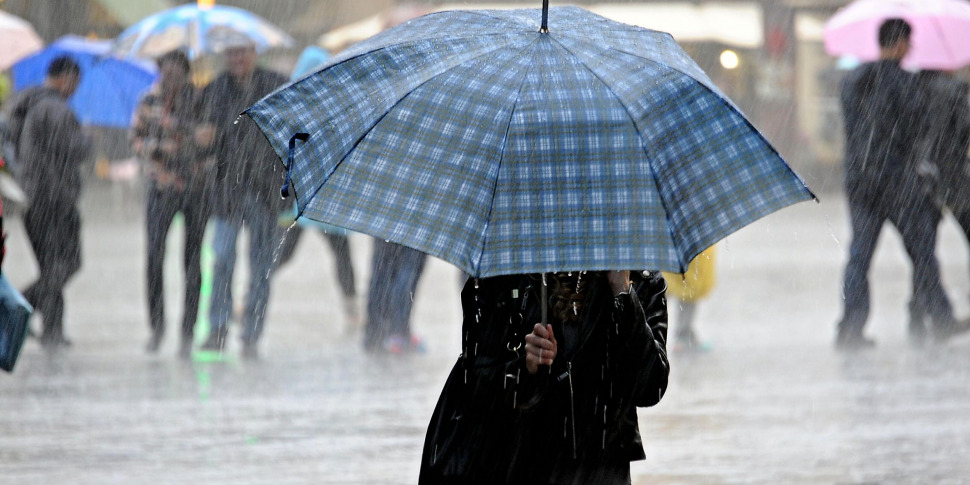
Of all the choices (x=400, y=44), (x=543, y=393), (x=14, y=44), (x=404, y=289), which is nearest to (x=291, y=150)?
(x=400, y=44)

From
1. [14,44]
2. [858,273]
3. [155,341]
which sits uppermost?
[14,44]

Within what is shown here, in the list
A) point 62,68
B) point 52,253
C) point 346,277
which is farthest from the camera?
point 346,277

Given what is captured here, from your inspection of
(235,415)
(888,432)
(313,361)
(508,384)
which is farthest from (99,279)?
(508,384)

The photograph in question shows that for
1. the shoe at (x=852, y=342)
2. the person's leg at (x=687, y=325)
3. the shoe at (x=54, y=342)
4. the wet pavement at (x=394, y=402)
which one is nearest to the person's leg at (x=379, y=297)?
the wet pavement at (x=394, y=402)

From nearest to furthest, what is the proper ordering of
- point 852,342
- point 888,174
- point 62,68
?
point 852,342, point 888,174, point 62,68

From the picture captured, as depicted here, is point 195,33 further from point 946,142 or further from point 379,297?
point 946,142

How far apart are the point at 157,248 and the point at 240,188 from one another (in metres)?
0.71

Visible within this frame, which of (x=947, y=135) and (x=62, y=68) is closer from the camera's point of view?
(x=947, y=135)

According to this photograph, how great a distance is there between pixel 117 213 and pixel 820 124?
14226 mm

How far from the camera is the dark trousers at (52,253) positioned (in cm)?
1031

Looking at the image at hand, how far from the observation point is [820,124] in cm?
2970

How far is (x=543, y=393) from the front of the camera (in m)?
3.37

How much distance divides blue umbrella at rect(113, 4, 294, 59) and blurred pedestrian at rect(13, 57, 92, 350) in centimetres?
85

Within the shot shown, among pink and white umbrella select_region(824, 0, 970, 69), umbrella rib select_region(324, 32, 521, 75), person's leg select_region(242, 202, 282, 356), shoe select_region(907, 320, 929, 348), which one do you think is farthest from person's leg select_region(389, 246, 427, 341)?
umbrella rib select_region(324, 32, 521, 75)
